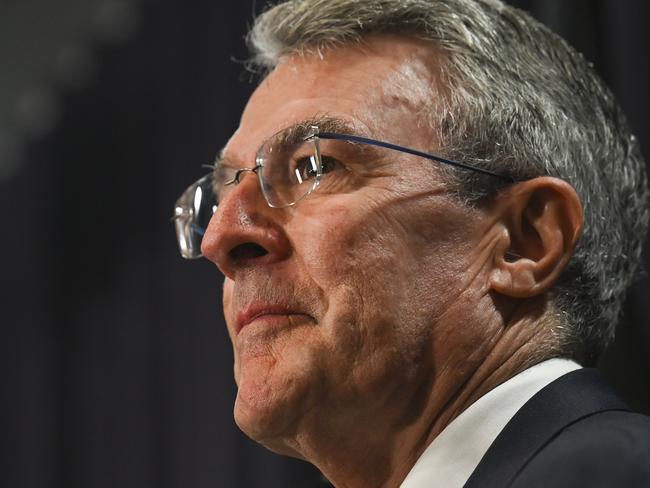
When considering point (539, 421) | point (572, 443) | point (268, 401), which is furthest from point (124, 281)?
point (572, 443)

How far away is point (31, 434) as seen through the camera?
348 cm

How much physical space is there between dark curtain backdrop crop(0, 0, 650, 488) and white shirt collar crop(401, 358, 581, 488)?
1.26 meters

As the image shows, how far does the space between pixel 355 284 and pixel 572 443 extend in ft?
1.39

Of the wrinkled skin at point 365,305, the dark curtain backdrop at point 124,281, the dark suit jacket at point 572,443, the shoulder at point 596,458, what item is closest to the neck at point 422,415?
the wrinkled skin at point 365,305

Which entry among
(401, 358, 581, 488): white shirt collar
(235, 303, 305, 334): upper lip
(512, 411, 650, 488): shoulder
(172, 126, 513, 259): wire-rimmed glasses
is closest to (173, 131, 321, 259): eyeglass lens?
(172, 126, 513, 259): wire-rimmed glasses

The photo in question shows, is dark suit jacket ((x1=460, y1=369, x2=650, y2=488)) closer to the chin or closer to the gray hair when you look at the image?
the gray hair

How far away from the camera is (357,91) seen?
172 cm

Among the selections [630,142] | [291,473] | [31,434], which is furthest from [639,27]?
[31,434]

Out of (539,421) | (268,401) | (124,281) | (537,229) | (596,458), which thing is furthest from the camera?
(124,281)

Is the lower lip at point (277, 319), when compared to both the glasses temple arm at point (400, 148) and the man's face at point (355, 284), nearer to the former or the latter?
the man's face at point (355, 284)

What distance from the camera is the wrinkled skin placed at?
5.12ft

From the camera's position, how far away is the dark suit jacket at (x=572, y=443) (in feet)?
4.02

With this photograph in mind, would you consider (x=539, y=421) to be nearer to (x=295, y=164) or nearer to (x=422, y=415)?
(x=422, y=415)

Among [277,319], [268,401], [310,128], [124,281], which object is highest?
[310,128]
